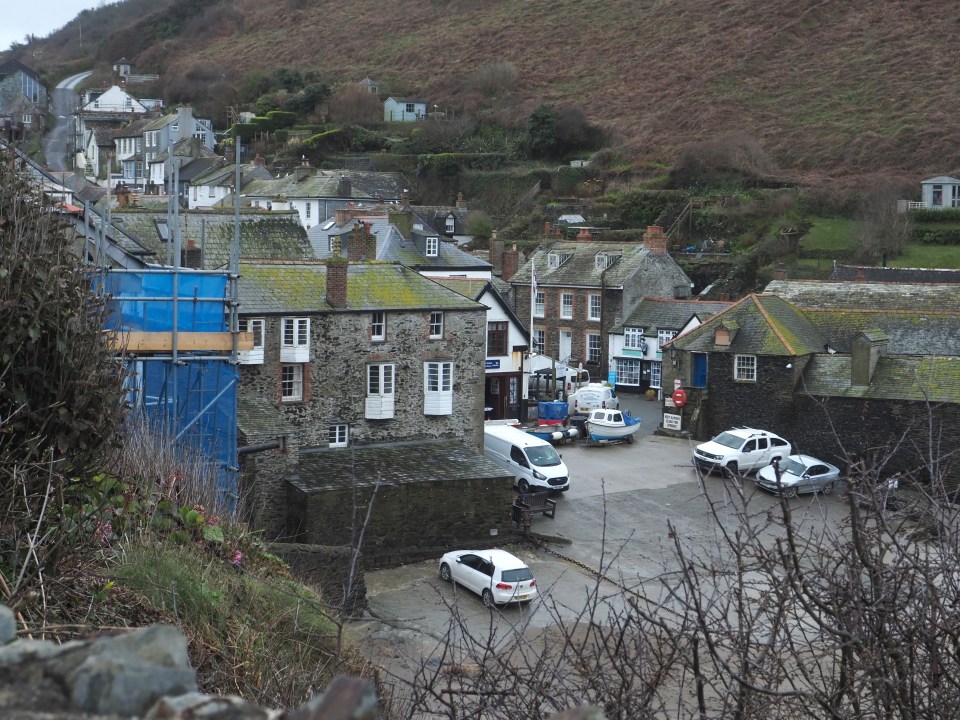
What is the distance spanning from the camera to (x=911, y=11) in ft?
281

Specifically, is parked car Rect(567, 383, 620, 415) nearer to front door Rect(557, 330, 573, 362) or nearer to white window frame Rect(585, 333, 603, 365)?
white window frame Rect(585, 333, 603, 365)

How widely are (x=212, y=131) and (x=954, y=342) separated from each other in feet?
238

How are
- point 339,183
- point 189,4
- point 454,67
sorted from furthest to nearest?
point 189,4 → point 454,67 → point 339,183

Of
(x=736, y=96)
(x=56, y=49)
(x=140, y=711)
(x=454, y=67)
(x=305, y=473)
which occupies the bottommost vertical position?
(x=305, y=473)

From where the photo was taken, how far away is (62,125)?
101375 mm

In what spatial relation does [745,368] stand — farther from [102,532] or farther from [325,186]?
[325,186]

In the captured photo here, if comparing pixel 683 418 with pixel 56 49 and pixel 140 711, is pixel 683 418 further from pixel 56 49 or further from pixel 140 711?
pixel 56 49

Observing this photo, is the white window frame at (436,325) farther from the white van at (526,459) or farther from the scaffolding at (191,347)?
the scaffolding at (191,347)

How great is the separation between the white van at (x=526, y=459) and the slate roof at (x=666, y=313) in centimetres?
1362

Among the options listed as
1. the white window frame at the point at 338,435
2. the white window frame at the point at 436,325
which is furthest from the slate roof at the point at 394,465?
the white window frame at the point at 436,325

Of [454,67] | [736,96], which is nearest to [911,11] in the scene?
[736,96]

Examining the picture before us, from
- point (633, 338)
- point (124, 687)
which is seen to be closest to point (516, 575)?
point (124, 687)

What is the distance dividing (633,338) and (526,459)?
1560cm

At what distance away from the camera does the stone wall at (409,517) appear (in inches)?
820
